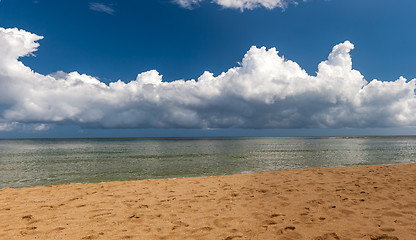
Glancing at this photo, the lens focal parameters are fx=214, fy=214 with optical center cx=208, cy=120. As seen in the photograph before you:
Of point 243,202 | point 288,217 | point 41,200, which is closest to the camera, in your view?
point 288,217

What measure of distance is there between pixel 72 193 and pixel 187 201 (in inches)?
265

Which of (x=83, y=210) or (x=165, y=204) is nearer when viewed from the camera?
(x=83, y=210)

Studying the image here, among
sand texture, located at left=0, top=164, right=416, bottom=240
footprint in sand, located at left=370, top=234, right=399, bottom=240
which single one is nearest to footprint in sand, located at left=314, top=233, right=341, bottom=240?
sand texture, located at left=0, top=164, right=416, bottom=240

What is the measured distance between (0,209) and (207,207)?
8.77 metres

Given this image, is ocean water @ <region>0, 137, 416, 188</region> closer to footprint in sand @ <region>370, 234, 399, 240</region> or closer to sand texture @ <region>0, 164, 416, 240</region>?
sand texture @ <region>0, 164, 416, 240</region>

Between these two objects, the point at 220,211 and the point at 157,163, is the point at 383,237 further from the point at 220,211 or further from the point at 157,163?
the point at 157,163

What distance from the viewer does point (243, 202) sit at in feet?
30.5

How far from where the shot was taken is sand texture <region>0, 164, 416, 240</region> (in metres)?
6.38

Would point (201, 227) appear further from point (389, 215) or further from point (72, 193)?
point (72, 193)

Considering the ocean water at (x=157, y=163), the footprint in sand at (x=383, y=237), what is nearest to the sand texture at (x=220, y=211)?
the footprint in sand at (x=383, y=237)

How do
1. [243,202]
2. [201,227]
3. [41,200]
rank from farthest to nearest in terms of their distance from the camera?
[41,200], [243,202], [201,227]

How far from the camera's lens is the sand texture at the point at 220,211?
20.9 ft

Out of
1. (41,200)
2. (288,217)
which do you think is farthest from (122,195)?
(288,217)

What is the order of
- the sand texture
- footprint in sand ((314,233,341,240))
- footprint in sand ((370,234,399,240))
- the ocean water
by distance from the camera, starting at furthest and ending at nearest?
the ocean water
the sand texture
footprint in sand ((314,233,341,240))
footprint in sand ((370,234,399,240))
